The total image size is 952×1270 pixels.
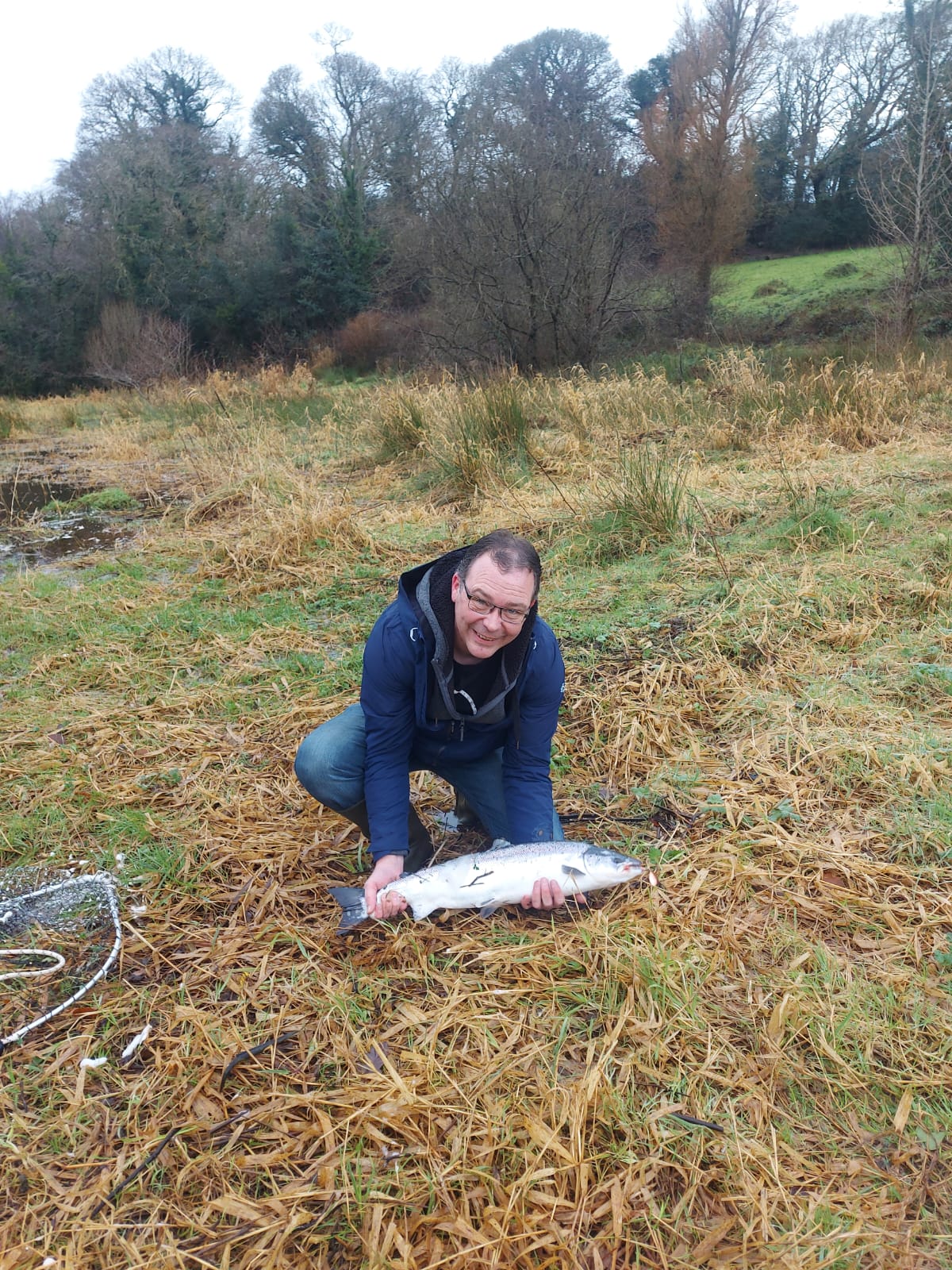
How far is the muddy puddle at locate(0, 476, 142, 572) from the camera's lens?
687 centimetres

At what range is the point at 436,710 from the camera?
2465mm

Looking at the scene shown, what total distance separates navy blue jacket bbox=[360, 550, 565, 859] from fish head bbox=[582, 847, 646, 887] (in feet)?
0.67

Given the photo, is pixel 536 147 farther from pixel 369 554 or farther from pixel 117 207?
pixel 117 207

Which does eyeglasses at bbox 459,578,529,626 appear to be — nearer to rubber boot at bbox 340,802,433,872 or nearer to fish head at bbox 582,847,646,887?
fish head at bbox 582,847,646,887

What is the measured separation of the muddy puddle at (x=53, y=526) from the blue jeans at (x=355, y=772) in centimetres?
498

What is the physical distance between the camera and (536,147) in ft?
52.4

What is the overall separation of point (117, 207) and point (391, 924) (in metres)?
28.9

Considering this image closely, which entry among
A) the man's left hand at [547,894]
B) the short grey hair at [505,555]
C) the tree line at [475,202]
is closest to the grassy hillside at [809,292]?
the tree line at [475,202]

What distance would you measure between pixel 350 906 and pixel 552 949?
0.59m

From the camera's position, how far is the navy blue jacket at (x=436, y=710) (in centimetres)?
235

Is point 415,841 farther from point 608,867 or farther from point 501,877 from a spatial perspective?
point 608,867

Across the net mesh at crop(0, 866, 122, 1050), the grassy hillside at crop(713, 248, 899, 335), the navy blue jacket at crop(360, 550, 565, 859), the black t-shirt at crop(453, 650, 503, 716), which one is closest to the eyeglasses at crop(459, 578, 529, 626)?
the navy blue jacket at crop(360, 550, 565, 859)

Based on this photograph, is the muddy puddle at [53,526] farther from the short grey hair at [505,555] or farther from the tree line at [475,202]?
the tree line at [475,202]

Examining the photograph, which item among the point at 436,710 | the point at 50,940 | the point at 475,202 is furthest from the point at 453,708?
the point at 475,202
